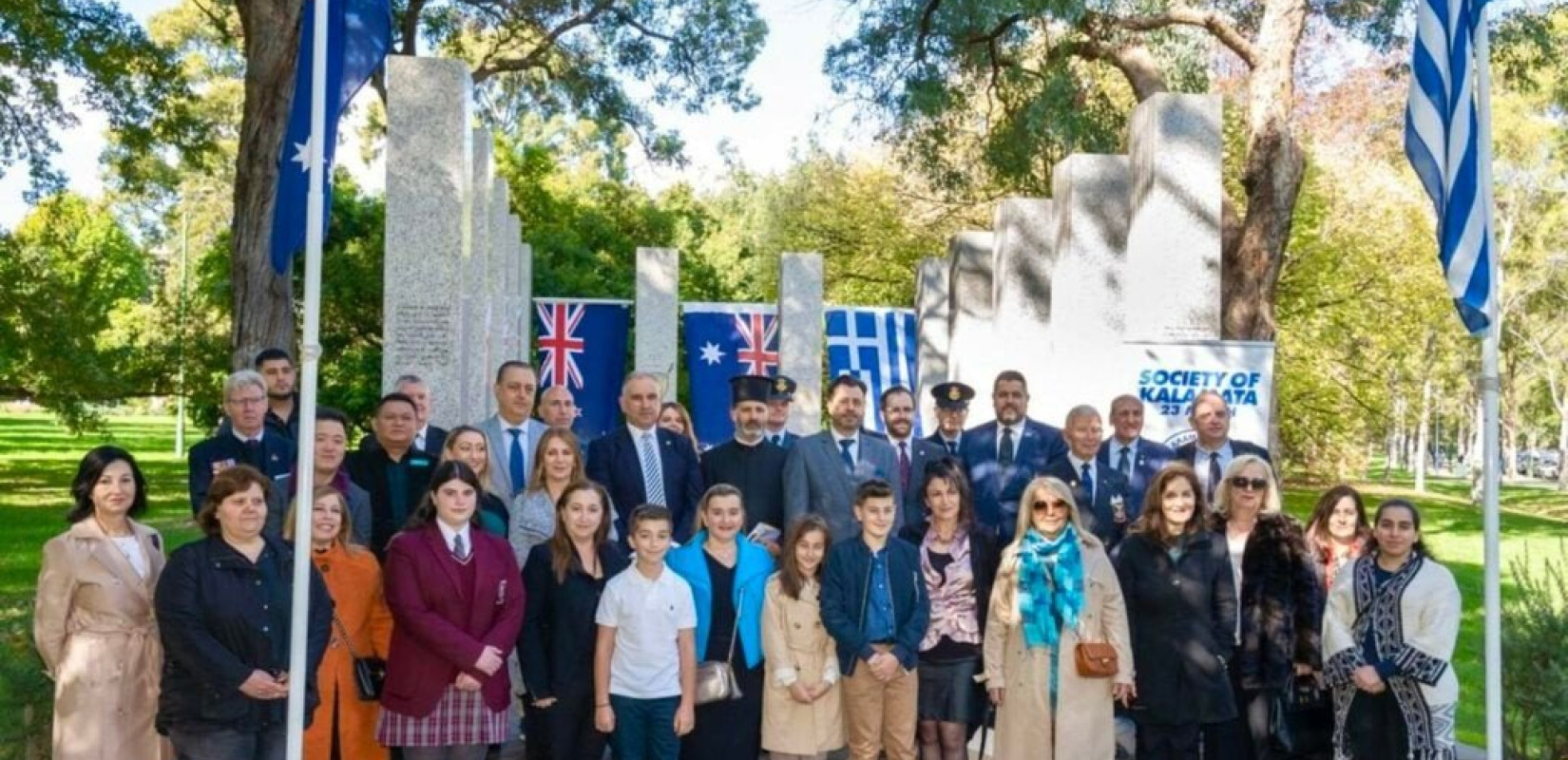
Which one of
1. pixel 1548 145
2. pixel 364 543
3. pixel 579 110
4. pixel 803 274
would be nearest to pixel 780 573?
pixel 364 543

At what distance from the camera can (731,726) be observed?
7047 mm

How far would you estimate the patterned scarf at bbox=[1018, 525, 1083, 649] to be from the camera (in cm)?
691

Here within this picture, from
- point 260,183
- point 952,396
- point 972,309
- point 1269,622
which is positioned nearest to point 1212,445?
point 952,396

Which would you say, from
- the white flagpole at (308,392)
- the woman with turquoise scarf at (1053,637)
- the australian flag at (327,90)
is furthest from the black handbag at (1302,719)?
the australian flag at (327,90)

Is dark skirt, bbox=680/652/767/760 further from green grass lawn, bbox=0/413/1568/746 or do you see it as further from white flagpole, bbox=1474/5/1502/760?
white flagpole, bbox=1474/5/1502/760

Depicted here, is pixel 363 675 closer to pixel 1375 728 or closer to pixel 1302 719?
pixel 1302 719

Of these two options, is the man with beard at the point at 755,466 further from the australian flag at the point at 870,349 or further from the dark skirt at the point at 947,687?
the australian flag at the point at 870,349

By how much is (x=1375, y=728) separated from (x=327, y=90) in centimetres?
506

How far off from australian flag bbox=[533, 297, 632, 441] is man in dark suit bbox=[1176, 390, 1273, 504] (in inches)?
434

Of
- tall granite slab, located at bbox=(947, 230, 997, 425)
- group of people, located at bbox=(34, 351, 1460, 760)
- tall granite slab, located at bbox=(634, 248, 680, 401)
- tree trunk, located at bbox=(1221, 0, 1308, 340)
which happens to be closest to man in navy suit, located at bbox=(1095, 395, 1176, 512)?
group of people, located at bbox=(34, 351, 1460, 760)

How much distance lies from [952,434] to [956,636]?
2.28 meters

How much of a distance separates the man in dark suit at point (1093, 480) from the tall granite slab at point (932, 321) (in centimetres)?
1380

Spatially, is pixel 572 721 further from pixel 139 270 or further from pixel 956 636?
pixel 139 270

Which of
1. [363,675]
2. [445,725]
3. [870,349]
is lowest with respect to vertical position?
[445,725]
